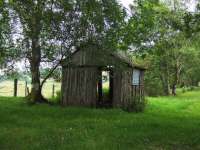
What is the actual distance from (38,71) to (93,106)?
385 centimetres

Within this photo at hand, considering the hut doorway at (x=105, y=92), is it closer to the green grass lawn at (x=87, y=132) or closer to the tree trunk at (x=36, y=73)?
the tree trunk at (x=36, y=73)

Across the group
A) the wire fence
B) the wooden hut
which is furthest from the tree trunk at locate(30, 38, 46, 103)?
the wire fence

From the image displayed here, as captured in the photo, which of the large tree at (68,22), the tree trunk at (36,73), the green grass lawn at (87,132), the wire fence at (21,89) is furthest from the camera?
the wire fence at (21,89)

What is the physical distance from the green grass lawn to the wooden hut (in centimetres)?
328

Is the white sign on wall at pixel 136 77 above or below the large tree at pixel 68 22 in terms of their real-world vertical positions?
below

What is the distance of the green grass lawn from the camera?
1202 centimetres

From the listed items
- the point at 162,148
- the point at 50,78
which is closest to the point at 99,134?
the point at 162,148

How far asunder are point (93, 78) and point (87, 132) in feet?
30.7

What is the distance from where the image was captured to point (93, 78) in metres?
23.4

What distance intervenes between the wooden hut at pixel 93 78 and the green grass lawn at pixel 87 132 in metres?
3.28

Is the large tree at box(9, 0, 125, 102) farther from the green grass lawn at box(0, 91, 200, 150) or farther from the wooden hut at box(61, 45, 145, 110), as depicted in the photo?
the green grass lawn at box(0, 91, 200, 150)

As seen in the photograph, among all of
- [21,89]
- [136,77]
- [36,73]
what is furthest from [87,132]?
[21,89]

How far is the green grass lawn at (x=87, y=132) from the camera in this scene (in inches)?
473

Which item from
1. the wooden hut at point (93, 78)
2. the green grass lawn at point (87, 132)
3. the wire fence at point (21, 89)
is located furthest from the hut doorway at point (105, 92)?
the wire fence at point (21, 89)
